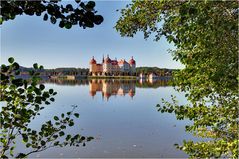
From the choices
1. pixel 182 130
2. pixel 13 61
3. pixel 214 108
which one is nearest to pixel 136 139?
pixel 182 130

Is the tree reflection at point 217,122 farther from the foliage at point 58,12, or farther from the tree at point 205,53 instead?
the foliage at point 58,12

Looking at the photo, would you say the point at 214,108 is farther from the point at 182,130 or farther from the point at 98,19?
the point at 182,130

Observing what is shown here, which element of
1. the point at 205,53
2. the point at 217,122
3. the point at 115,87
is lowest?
the point at 115,87

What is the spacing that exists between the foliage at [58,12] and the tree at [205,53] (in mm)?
1009

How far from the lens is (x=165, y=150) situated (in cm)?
1908

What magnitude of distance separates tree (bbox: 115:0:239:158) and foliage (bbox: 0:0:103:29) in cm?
101

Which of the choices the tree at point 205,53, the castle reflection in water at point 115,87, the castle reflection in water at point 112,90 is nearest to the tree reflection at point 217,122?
the tree at point 205,53

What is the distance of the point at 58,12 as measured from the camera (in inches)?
113

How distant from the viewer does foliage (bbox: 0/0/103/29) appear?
9.24 ft

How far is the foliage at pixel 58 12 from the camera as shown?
2816 millimetres

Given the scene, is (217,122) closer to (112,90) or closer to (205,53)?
(205,53)

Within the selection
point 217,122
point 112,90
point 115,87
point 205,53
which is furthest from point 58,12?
point 115,87

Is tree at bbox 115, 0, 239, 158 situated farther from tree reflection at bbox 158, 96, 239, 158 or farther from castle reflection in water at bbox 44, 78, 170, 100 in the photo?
castle reflection in water at bbox 44, 78, 170, 100

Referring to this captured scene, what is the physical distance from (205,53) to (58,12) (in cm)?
302
